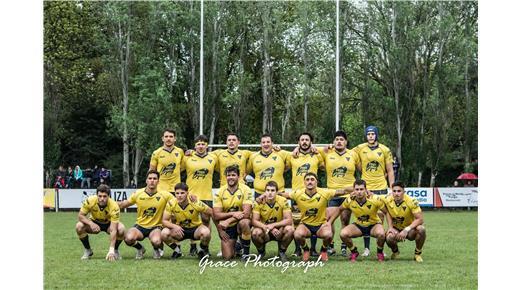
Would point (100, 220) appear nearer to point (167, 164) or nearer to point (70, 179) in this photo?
point (167, 164)

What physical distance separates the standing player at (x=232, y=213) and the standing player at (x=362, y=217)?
1133 millimetres

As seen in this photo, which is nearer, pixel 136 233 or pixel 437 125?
pixel 136 233

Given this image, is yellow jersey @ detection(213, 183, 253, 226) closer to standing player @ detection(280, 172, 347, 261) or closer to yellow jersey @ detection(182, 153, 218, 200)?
standing player @ detection(280, 172, 347, 261)

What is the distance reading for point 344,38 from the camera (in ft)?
87.2

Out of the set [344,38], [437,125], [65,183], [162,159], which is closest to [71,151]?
[65,183]

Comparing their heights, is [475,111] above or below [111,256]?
above

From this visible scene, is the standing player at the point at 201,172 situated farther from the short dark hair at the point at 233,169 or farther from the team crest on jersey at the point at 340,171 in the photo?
the team crest on jersey at the point at 340,171

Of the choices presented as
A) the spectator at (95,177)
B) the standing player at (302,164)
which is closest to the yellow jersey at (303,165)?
the standing player at (302,164)

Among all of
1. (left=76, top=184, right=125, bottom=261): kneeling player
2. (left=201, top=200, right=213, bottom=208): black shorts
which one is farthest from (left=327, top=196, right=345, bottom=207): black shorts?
(left=76, top=184, right=125, bottom=261): kneeling player

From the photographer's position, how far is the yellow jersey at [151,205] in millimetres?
9180

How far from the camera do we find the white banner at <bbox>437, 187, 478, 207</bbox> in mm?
21891

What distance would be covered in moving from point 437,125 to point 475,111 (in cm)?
161

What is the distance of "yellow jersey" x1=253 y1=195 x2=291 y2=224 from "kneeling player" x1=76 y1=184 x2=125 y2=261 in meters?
1.65

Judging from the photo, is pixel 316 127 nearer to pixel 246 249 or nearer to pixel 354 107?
pixel 354 107
